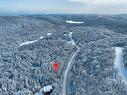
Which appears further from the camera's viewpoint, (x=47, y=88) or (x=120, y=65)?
(x=120, y=65)

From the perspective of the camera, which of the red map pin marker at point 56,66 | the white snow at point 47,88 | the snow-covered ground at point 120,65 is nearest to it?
the white snow at point 47,88

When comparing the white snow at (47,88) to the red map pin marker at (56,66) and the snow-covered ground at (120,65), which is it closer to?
the red map pin marker at (56,66)

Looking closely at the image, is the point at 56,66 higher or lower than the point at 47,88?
higher

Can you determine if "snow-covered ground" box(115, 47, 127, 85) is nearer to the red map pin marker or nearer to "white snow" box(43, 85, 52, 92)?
"white snow" box(43, 85, 52, 92)

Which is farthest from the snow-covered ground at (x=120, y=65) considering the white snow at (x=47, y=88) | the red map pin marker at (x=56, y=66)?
the red map pin marker at (x=56, y=66)

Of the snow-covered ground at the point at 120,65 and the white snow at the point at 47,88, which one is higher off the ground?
the snow-covered ground at the point at 120,65

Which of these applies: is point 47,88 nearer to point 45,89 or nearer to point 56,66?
point 45,89

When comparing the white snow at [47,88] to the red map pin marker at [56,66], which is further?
the red map pin marker at [56,66]

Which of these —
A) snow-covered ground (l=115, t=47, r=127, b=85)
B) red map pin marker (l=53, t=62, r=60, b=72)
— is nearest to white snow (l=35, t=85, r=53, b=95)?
red map pin marker (l=53, t=62, r=60, b=72)

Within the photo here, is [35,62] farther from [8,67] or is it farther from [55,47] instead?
[55,47]

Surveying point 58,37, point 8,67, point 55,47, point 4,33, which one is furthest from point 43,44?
point 4,33

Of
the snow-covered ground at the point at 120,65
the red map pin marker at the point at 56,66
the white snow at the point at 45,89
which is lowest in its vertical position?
the white snow at the point at 45,89

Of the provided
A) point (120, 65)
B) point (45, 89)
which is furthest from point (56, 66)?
point (120, 65)
